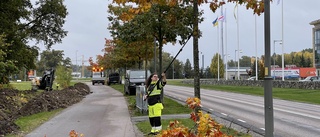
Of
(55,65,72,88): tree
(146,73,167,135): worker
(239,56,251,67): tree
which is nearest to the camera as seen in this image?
(146,73,167,135): worker

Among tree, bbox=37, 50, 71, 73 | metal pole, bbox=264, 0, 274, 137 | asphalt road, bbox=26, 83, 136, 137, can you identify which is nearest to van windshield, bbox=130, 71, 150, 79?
asphalt road, bbox=26, 83, 136, 137

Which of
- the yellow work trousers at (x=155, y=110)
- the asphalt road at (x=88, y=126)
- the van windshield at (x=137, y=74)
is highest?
the van windshield at (x=137, y=74)

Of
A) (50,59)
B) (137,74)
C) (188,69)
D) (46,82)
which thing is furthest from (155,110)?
(50,59)

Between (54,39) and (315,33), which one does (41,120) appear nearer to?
(54,39)

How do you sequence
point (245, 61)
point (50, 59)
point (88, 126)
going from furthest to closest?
point (245, 61), point (50, 59), point (88, 126)

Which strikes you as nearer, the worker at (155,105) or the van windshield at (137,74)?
the worker at (155,105)

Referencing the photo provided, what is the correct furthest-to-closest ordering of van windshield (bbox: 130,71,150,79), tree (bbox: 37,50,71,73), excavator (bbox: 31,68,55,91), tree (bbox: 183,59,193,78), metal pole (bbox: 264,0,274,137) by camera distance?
tree (bbox: 37,50,71,73) → tree (bbox: 183,59,193,78) → excavator (bbox: 31,68,55,91) → van windshield (bbox: 130,71,150,79) → metal pole (bbox: 264,0,274,137)

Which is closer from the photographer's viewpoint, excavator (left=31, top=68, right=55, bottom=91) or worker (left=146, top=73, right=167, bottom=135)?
worker (left=146, top=73, right=167, bottom=135)

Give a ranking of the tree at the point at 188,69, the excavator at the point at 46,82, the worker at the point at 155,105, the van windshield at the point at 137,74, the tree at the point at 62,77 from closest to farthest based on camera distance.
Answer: the worker at the point at 155,105 → the van windshield at the point at 137,74 → the excavator at the point at 46,82 → the tree at the point at 62,77 → the tree at the point at 188,69

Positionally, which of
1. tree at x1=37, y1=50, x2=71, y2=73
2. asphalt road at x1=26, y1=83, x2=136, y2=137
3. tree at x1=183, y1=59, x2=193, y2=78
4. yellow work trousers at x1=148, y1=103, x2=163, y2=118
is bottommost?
asphalt road at x1=26, y1=83, x2=136, y2=137

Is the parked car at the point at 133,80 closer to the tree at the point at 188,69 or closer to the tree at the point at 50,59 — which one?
the tree at the point at 188,69

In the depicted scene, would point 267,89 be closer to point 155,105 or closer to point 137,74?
point 155,105

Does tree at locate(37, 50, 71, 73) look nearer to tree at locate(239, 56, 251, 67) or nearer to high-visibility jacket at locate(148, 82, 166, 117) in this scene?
tree at locate(239, 56, 251, 67)

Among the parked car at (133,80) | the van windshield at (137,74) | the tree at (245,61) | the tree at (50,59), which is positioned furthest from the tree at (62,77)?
the tree at (245,61)
